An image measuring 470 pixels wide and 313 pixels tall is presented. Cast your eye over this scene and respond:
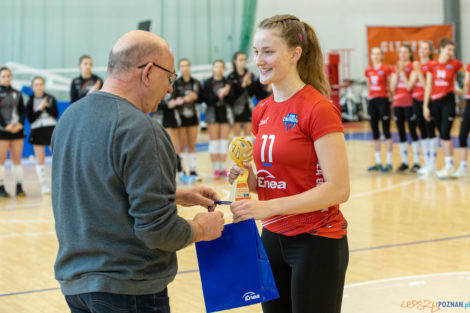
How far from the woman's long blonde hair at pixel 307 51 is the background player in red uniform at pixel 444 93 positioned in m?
7.00

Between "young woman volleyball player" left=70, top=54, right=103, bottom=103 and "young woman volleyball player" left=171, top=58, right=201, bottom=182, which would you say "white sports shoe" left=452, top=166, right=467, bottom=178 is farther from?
"young woman volleyball player" left=70, top=54, right=103, bottom=103

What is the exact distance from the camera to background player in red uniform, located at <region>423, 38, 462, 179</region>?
877 centimetres

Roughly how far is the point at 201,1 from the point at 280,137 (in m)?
14.2

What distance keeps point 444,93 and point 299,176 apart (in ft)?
24.1

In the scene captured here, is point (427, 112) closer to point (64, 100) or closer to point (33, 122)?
point (33, 122)

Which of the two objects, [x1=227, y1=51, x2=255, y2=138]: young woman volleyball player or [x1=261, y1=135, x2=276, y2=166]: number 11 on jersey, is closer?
[x1=261, y1=135, x2=276, y2=166]: number 11 on jersey

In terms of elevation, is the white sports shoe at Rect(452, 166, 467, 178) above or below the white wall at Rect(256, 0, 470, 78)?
below

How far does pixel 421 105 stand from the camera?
9477 millimetres

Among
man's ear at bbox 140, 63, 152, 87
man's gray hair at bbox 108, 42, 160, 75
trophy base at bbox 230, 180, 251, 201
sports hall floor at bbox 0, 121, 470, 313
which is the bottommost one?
A: sports hall floor at bbox 0, 121, 470, 313

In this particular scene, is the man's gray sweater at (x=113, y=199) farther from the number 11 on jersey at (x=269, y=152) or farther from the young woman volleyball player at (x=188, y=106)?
the young woman volleyball player at (x=188, y=106)

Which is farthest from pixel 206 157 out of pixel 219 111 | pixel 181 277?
pixel 181 277

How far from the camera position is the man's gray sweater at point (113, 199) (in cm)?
155

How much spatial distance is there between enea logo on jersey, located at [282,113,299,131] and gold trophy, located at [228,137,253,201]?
15 centimetres

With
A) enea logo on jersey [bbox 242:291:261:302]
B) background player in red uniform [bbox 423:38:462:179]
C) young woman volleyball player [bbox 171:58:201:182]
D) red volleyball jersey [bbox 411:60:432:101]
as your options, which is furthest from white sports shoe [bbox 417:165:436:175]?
enea logo on jersey [bbox 242:291:261:302]
